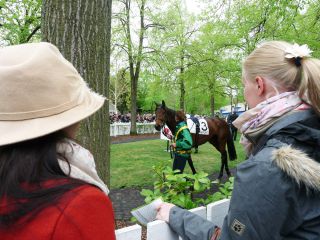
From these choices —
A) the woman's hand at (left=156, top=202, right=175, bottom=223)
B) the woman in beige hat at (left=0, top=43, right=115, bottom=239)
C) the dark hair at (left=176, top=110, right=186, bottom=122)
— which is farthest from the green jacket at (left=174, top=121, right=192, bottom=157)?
the woman in beige hat at (left=0, top=43, right=115, bottom=239)

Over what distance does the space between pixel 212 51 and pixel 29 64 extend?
959 inches

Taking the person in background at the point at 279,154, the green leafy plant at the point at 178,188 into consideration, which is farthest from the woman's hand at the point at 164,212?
the green leafy plant at the point at 178,188

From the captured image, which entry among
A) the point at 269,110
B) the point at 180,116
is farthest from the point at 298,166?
the point at 180,116

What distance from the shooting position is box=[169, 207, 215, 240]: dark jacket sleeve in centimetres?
174

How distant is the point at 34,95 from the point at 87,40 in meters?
1.61

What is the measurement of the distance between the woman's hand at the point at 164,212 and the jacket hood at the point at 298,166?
2.66 feet

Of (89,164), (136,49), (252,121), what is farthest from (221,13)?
(136,49)

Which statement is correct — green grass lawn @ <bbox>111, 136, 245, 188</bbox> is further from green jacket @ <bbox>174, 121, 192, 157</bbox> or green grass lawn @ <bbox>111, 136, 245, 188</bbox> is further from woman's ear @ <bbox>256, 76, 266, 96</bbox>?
woman's ear @ <bbox>256, 76, 266, 96</bbox>

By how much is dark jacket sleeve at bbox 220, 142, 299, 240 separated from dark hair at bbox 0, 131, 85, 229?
0.64m

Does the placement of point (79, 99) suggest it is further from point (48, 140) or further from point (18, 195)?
point (18, 195)

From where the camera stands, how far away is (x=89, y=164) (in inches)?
47.4

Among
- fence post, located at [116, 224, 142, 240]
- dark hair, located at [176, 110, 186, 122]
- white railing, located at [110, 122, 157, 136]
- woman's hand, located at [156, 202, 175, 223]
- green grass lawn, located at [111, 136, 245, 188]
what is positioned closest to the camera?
fence post, located at [116, 224, 142, 240]

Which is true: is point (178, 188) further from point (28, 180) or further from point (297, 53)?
point (28, 180)

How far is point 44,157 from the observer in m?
1.09
